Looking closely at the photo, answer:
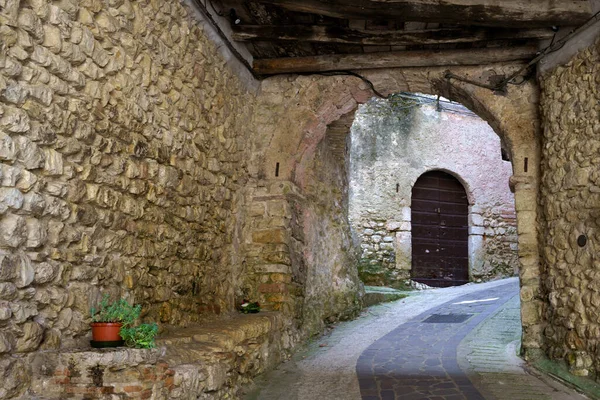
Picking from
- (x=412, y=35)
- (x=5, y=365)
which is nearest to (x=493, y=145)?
(x=412, y=35)

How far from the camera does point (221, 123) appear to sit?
562 centimetres

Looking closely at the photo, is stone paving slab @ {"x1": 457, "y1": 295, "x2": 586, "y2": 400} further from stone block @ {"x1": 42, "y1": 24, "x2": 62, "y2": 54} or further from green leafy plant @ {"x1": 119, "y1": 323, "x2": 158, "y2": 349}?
stone block @ {"x1": 42, "y1": 24, "x2": 62, "y2": 54}

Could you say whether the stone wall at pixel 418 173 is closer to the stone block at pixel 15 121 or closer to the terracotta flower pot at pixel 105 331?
the terracotta flower pot at pixel 105 331

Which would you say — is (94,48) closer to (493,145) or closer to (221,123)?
(221,123)

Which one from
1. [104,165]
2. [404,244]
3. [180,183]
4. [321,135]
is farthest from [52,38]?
[404,244]

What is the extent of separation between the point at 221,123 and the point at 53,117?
8.54ft

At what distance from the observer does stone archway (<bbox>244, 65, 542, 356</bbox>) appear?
5867mm

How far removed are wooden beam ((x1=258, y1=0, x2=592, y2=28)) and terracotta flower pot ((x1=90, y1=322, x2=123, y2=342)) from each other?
2.95 m

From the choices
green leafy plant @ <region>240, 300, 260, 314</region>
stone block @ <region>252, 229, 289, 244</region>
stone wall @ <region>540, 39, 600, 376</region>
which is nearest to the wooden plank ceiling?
stone wall @ <region>540, 39, 600, 376</region>

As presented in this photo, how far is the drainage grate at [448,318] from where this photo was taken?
803 centimetres

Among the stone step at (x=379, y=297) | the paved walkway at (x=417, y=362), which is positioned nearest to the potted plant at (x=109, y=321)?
the paved walkway at (x=417, y=362)

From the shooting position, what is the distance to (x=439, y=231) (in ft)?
45.5

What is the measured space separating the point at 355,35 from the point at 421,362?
309 centimetres

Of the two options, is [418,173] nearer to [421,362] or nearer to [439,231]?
[439,231]
